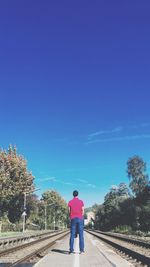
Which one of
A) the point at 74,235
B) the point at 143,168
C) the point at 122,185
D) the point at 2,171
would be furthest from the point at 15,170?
the point at 122,185

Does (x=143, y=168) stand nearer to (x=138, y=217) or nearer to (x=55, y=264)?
(x=138, y=217)

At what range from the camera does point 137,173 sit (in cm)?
10306

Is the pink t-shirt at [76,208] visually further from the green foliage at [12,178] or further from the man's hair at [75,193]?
the green foliage at [12,178]

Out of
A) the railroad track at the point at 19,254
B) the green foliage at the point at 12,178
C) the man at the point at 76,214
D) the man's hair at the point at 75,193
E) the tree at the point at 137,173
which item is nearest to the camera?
the man at the point at 76,214

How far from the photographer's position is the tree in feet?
332

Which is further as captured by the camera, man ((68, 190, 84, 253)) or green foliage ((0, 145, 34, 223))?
green foliage ((0, 145, 34, 223))

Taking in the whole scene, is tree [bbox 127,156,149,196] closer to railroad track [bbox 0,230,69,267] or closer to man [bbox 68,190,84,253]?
railroad track [bbox 0,230,69,267]

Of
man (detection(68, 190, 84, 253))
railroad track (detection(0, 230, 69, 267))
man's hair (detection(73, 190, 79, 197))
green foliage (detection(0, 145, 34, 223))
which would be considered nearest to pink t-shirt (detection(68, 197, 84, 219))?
man (detection(68, 190, 84, 253))

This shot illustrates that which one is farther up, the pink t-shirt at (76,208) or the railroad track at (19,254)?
the pink t-shirt at (76,208)

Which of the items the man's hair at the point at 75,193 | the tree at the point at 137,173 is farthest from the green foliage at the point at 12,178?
the man's hair at the point at 75,193

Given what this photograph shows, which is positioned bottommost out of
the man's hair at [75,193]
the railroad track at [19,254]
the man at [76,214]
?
the railroad track at [19,254]

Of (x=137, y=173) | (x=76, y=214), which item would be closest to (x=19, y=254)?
(x=76, y=214)

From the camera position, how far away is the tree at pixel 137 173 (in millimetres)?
101312

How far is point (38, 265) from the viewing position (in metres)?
11.6
